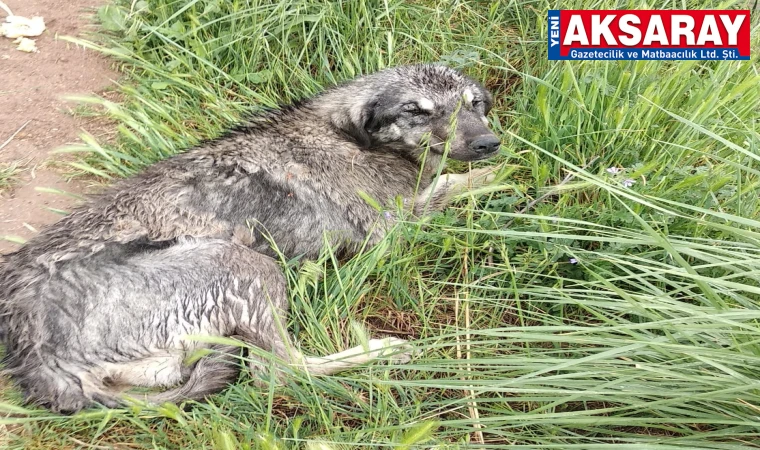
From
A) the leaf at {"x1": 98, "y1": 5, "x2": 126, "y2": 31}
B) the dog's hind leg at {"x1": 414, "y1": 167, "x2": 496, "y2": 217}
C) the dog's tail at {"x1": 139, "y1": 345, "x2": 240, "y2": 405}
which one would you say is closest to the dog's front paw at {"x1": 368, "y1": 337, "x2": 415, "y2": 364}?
the dog's tail at {"x1": 139, "y1": 345, "x2": 240, "y2": 405}

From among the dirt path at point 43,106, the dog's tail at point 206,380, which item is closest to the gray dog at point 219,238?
the dog's tail at point 206,380

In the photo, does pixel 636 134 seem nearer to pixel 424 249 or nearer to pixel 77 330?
pixel 424 249

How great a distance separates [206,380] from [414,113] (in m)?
1.86

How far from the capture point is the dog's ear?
134 inches

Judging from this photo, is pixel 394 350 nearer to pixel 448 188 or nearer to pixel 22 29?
pixel 448 188

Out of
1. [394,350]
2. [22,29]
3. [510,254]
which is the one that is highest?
[22,29]

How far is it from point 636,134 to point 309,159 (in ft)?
5.92

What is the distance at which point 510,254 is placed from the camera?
2998 millimetres

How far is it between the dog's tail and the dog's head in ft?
4.98

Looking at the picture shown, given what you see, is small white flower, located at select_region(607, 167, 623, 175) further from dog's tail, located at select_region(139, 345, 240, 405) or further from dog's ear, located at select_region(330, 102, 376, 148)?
dog's tail, located at select_region(139, 345, 240, 405)

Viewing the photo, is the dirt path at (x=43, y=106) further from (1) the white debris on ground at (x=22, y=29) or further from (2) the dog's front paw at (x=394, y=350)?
(2) the dog's front paw at (x=394, y=350)

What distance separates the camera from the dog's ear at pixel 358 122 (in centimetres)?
341

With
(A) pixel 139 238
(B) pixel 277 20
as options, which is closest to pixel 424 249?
(A) pixel 139 238

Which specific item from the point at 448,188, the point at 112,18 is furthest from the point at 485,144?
the point at 112,18
